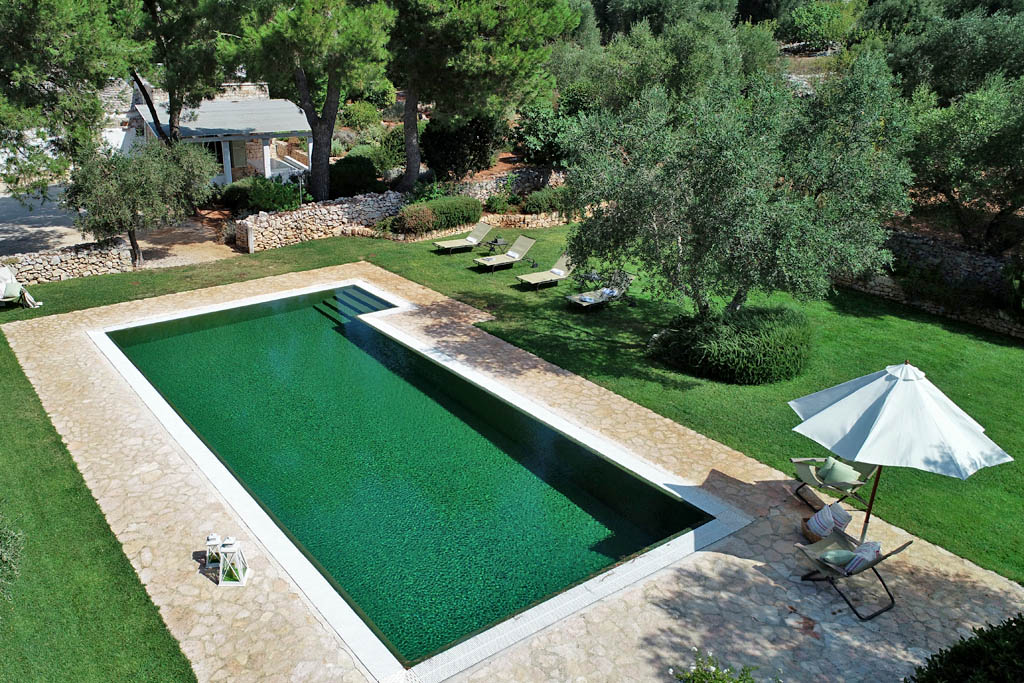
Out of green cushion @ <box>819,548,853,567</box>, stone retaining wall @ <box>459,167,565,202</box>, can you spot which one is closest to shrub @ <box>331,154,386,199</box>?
stone retaining wall @ <box>459,167,565,202</box>

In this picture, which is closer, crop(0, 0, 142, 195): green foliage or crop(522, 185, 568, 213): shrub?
crop(0, 0, 142, 195): green foliage

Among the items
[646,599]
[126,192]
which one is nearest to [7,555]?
[646,599]

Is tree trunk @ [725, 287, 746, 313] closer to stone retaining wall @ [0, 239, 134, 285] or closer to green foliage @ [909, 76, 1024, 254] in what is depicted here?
green foliage @ [909, 76, 1024, 254]

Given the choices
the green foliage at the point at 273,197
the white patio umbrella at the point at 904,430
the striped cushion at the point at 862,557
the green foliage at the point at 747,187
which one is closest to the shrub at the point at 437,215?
the green foliage at the point at 273,197

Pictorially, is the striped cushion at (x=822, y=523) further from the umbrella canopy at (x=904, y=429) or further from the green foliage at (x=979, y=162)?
the green foliage at (x=979, y=162)

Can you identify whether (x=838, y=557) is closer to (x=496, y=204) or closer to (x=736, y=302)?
(x=736, y=302)

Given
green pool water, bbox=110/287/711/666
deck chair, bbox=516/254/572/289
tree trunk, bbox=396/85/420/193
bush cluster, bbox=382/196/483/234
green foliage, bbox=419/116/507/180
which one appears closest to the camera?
green pool water, bbox=110/287/711/666

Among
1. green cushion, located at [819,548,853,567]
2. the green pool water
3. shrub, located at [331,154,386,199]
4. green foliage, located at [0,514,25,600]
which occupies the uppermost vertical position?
shrub, located at [331,154,386,199]
